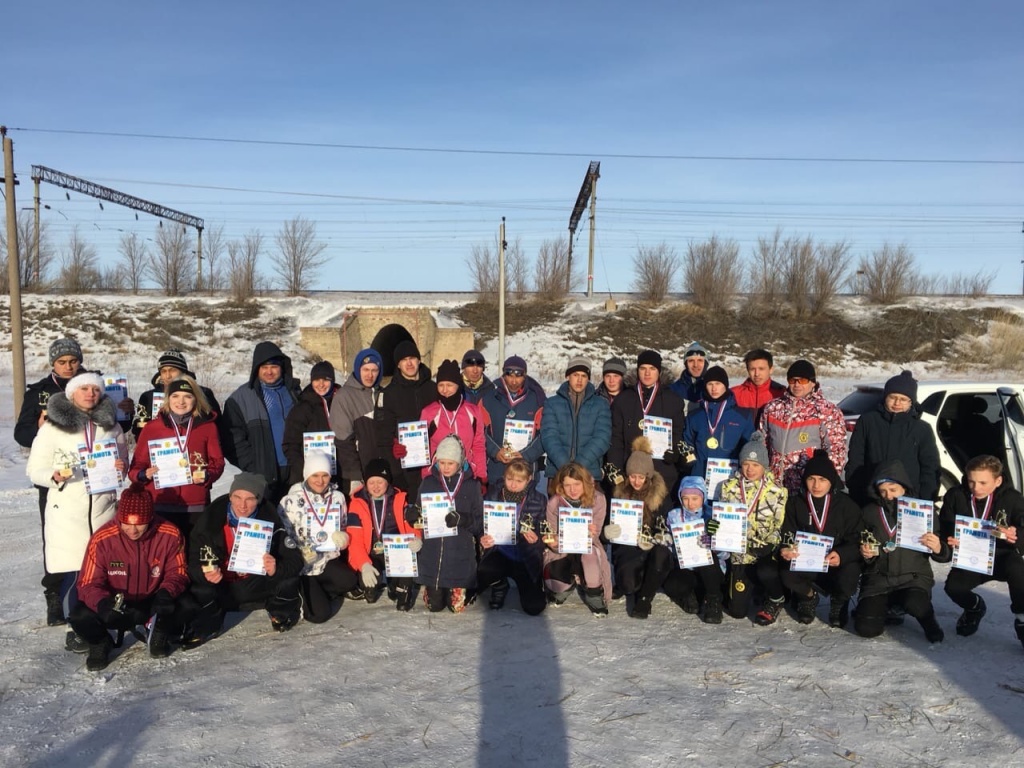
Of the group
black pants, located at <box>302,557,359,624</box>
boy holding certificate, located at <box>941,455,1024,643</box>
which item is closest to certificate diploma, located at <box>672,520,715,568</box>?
boy holding certificate, located at <box>941,455,1024,643</box>

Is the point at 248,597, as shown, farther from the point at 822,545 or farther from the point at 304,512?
the point at 822,545

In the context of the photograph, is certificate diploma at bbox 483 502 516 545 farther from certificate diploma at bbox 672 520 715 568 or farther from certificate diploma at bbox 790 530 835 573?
certificate diploma at bbox 790 530 835 573

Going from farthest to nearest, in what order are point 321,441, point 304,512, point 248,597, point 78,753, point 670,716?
point 321,441, point 304,512, point 248,597, point 670,716, point 78,753

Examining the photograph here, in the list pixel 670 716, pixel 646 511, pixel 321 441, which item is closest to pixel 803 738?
pixel 670 716

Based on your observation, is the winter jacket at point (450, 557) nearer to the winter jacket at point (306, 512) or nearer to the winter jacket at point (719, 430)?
the winter jacket at point (306, 512)

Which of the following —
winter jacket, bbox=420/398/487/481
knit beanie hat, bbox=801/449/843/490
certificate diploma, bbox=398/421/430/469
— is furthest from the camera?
winter jacket, bbox=420/398/487/481

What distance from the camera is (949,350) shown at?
114ft

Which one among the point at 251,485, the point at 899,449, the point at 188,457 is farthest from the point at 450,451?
the point at 899,449

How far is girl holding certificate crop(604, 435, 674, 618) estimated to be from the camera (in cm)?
619

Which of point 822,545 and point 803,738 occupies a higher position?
point 822,545

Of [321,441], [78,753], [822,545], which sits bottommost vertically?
[78,753]

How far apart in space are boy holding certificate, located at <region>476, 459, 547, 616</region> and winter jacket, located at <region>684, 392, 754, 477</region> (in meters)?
1.43

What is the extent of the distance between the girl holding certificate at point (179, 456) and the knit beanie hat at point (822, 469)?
457cm

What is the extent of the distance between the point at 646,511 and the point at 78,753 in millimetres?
4101
